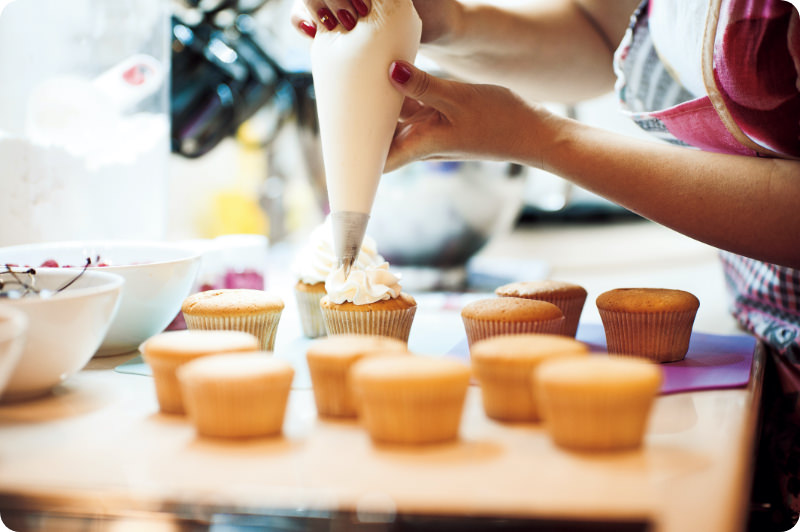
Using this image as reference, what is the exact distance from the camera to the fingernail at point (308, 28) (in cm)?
99

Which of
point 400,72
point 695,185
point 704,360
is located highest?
A: point 400,72

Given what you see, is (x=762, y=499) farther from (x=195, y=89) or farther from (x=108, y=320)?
(x=195, y=89)

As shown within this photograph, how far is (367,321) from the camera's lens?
102 cm

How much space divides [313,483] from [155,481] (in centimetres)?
12

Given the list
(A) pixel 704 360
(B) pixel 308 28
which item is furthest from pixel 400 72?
(A) pixel 704 360

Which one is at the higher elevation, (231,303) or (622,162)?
(622,162)

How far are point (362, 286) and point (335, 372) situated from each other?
0.96 feet

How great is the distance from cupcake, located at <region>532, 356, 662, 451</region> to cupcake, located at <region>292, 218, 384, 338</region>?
0.51 meters

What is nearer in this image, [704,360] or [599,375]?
[599,375]

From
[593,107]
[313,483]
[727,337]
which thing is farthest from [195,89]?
[593,107]

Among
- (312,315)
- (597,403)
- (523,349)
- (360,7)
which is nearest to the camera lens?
(597,403)

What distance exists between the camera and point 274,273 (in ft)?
5.99

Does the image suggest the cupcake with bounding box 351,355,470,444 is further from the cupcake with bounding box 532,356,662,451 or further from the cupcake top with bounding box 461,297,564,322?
the cupcake top with bounding box 461,297,564,322

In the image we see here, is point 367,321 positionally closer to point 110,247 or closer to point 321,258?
point 321,258
